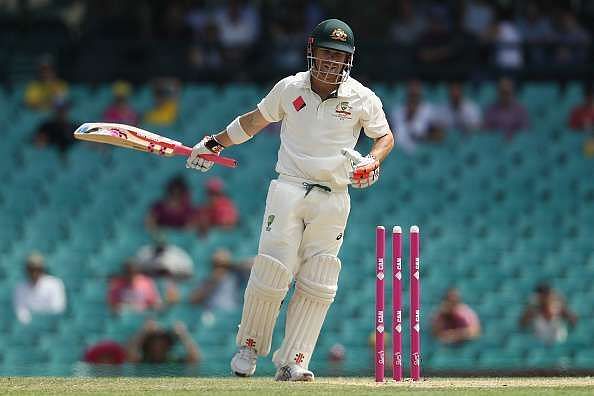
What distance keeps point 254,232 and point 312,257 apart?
219 inches

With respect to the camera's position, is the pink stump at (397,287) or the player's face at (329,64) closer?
the pink stump at (397,287)

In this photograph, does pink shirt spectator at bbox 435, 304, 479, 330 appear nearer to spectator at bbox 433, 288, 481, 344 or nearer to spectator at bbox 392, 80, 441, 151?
spectator at bbox 433, 288, 481, 344

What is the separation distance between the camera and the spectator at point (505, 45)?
14227 mm

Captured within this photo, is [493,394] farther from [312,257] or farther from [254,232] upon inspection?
[254,232]

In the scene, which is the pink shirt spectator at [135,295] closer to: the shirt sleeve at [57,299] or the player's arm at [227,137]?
the shirt sleeve at [57,299]

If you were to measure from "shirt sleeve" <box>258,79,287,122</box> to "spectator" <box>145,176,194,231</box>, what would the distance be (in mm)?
5454

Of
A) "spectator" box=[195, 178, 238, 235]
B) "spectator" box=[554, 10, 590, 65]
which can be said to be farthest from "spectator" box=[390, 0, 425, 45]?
"spectator" box=[195, 178, 238, 235]

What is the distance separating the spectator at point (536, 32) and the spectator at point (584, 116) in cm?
76

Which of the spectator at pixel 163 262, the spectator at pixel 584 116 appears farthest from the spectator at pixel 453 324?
the spectator at pixel 584 116

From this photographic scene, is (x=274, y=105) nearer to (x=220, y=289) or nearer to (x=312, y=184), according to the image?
(x=312, y=184)

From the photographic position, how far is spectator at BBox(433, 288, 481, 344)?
11195 mm

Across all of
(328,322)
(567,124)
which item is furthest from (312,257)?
(567,124)

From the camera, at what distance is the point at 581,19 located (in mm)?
15188

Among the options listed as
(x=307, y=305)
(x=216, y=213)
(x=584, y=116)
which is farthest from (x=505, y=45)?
(x=307, y=305)
